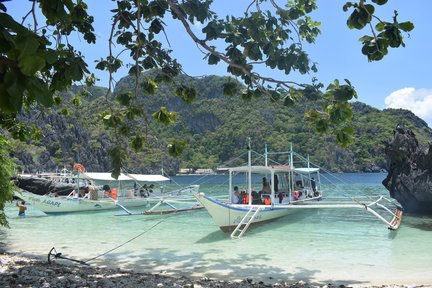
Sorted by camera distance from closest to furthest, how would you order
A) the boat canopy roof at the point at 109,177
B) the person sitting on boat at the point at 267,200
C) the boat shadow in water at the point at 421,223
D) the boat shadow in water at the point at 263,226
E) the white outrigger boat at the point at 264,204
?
the boat shadow in water at the point at 263,226
the white outrigger boat at the point at 264,204
the person sitting on boat at the point at 267,200
the boat shadow in water at the point at 421,223
the boat canopy roof at the point at 109,177

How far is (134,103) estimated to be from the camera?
630 centimetres

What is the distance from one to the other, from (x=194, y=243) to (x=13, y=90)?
408 inches

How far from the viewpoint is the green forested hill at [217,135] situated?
72625mm

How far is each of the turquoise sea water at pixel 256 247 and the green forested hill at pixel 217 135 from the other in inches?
1766

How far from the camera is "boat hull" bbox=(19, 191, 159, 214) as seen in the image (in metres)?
19.6

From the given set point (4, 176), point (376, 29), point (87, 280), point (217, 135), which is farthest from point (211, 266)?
point (217, 135)

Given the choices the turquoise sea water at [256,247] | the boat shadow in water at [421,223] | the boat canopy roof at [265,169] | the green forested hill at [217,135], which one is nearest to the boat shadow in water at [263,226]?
the turquoise sea water at [256,247]

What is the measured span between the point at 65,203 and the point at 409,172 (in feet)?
58.9

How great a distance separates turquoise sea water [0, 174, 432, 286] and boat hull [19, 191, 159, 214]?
2238mm

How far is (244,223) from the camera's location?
12992 millimetres

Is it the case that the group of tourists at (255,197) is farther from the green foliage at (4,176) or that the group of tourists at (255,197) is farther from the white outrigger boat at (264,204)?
the green foliage at (4,176)

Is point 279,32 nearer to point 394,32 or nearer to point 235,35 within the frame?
point 235,35

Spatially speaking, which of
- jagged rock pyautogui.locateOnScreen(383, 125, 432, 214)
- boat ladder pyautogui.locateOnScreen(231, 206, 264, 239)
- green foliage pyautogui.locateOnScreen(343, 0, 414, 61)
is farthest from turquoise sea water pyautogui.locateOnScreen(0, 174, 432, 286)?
green foliage pyautogui.locateOnScreen(343, 0, 414, 61)

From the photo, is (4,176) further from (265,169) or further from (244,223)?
(265,169)
